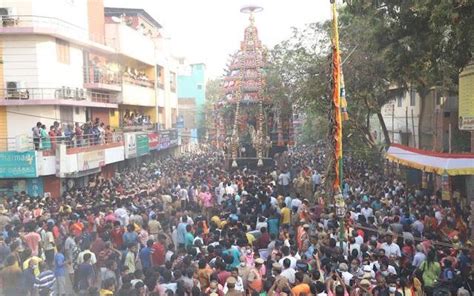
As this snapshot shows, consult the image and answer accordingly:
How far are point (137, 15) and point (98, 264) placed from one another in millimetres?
28115

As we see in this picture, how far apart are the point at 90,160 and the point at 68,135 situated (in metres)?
1.79

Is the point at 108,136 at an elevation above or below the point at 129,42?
below

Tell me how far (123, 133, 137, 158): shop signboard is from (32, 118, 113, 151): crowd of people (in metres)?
2.30

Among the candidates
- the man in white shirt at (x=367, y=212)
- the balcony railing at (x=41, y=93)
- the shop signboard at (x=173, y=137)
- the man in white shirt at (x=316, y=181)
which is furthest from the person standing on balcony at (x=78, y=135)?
the shop signboard at (x=173, y=137)

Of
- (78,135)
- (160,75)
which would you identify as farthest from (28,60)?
(160,75)

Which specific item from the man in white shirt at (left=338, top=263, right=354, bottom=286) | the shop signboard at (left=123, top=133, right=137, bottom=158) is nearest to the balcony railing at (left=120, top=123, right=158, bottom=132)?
the shop signboard at (left=123, top=133, right=137, bottom=158)

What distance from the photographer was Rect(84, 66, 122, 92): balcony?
2464 cm

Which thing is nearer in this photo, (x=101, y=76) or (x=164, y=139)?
(x=101, y=76)

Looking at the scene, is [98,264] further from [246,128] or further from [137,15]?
[137,15]

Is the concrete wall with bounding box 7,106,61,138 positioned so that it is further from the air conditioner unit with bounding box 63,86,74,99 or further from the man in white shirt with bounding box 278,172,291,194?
the man in white shirt with bounding box 278,172,291,194

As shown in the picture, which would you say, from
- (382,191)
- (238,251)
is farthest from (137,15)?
(238,251)

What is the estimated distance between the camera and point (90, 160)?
2156cm

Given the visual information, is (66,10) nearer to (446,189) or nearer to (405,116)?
(446,189)

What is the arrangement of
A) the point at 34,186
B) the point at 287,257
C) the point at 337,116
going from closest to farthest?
the point at 287,257 < the point at 337,116 < the point at 34,186
